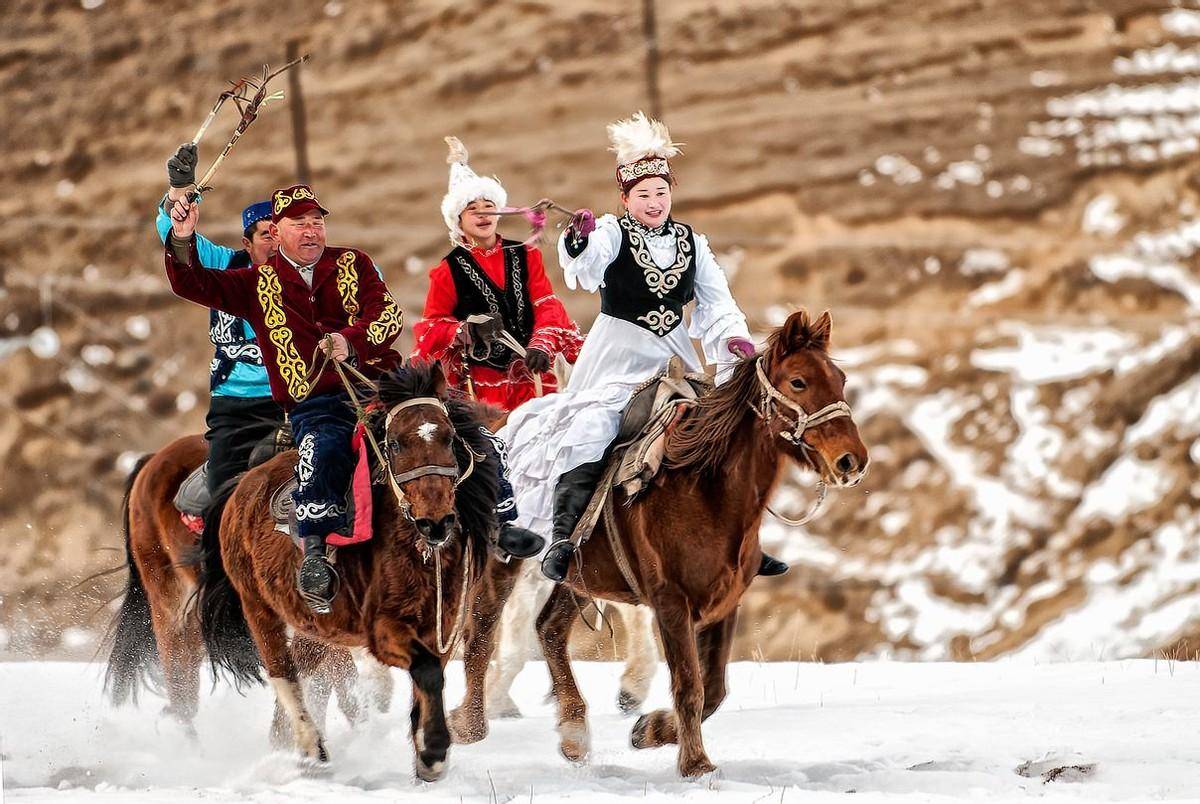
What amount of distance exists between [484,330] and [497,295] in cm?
27

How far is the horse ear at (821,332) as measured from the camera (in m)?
5.82

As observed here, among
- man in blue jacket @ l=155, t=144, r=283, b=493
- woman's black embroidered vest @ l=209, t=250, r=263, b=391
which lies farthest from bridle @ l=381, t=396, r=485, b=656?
woman's black embroidered vest @ l=209, t=250, r=263, b=391

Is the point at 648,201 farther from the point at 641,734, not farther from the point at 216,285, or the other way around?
the point at 641,734

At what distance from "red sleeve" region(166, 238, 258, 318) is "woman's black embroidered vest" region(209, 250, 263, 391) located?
3.86 ft

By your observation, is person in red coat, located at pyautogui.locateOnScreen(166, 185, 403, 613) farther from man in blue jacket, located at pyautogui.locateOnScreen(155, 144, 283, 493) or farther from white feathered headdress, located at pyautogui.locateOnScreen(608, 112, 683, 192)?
white feathered headdress, located at pyautogui.locateOnScreen(608, 112, 683, 192)

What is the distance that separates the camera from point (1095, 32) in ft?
51.7

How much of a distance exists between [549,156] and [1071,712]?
9.29 m

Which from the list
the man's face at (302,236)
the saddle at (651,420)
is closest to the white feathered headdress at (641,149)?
the saddle at (651,420)

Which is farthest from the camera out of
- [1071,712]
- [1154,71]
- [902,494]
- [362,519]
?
[1154,71]

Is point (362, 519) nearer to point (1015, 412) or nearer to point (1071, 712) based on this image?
point (1071, 712)

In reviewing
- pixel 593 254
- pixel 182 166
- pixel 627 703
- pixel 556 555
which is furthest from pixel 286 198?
pixel 627 703

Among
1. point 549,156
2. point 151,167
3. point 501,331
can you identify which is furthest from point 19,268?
point 501,331

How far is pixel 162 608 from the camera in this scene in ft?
25.3

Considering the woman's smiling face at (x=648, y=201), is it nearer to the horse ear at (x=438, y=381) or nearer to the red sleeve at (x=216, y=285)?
the horse ear at (x=438, y=381)
